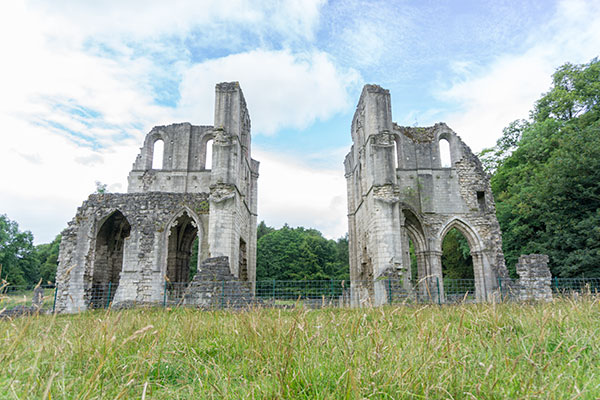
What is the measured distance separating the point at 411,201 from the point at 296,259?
1054 inches

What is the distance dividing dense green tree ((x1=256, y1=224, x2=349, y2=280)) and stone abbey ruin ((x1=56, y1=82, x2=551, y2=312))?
21503 mm

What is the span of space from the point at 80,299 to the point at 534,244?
22802 mm

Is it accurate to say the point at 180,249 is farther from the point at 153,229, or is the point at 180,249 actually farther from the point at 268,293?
the point at 268,293

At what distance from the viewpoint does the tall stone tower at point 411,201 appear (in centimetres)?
1747

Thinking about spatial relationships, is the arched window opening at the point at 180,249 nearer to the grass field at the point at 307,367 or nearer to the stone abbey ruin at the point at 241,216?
the stone abbey ruin at the point at 241,216

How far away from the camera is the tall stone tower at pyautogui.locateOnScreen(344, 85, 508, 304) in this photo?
17.5 m

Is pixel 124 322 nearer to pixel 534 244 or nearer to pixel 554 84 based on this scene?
pixel 534 244

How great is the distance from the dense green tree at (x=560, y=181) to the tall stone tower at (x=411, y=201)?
2.47 metres

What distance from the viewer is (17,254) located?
124ft

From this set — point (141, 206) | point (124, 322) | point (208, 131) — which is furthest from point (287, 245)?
point (124, 322)

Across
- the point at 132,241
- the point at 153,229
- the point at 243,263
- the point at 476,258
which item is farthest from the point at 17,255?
the point at 476,258

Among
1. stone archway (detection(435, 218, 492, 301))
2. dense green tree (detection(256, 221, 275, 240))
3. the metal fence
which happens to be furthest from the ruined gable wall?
dense green tree (detection(256, 221, 275, 240))

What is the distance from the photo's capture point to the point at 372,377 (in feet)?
7.27

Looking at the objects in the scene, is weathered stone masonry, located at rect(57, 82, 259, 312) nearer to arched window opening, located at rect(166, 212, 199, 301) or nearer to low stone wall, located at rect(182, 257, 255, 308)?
arched window opening, located at rect(166, 212, 199, 301)
